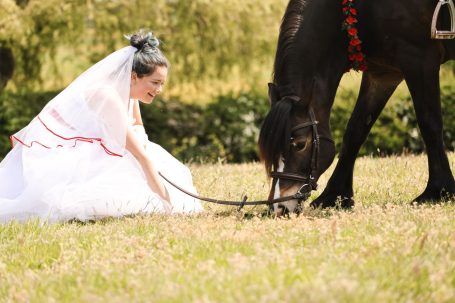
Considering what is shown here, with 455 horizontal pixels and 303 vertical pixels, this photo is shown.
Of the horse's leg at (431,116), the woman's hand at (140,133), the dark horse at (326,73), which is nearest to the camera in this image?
the dark horse at (326,73)

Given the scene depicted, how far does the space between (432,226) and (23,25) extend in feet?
30.4

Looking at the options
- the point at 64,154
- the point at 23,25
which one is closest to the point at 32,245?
the point at 64,154

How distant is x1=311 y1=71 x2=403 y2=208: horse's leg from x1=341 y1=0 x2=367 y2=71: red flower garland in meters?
0.50

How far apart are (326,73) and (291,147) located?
0.64 metres

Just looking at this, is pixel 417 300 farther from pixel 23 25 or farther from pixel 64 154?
pixel 23 25

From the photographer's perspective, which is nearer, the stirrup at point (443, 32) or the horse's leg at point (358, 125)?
the stirrup at point (443, 32)

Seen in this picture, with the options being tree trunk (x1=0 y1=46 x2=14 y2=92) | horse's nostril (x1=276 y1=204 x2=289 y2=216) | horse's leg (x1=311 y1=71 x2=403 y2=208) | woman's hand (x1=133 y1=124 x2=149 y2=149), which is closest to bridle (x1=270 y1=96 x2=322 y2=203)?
horse's nostril (x1=276 y1=204 x2=289 y2=216)

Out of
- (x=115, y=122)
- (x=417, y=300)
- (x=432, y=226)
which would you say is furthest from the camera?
(x=115, y=122)

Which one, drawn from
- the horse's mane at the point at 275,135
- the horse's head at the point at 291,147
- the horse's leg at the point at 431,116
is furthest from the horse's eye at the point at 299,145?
the horse's leg at the point at 431,116

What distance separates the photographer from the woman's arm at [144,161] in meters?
5.95

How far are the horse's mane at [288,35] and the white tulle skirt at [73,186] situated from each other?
56.1 inches

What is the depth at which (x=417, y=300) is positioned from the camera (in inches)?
129

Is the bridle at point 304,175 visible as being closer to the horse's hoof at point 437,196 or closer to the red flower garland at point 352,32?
the red flower garland at point 352,32

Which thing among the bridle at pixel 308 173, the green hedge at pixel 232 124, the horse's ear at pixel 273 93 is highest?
the horse's ear at pixel 273 93
